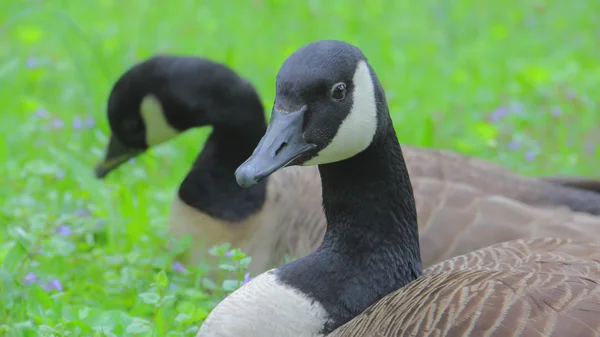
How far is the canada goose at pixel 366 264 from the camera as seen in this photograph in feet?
8.82

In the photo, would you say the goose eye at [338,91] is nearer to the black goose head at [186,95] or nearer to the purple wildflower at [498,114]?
the black goose head at [186,95]

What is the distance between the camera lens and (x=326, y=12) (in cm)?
837

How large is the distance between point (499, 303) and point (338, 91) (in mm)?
869

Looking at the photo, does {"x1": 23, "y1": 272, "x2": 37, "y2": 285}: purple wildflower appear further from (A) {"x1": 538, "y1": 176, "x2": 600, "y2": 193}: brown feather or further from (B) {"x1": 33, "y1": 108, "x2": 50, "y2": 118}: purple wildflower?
(A) {"x1": 538, "y1": 176, "x2": 600, "y2": 193}: brown feather

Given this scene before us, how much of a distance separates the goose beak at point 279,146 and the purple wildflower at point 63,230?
1.58m

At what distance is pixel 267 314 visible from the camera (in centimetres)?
307

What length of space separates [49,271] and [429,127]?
2902 millimetres

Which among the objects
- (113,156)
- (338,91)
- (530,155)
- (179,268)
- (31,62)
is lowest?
(530,155)

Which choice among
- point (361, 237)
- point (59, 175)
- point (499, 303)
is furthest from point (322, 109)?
point (59, 175)

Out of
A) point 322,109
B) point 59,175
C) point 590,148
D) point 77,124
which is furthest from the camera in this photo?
point 590,148

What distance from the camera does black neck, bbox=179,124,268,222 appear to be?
457 centimetres

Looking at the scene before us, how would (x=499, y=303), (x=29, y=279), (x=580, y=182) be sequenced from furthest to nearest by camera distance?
(x=580, y=182)
(x=29, y=279)
(x=499, y=303)

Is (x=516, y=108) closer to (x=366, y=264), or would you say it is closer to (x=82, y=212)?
(x=82, y=212)

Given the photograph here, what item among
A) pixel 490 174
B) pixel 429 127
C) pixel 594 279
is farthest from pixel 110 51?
pixel 594 279
